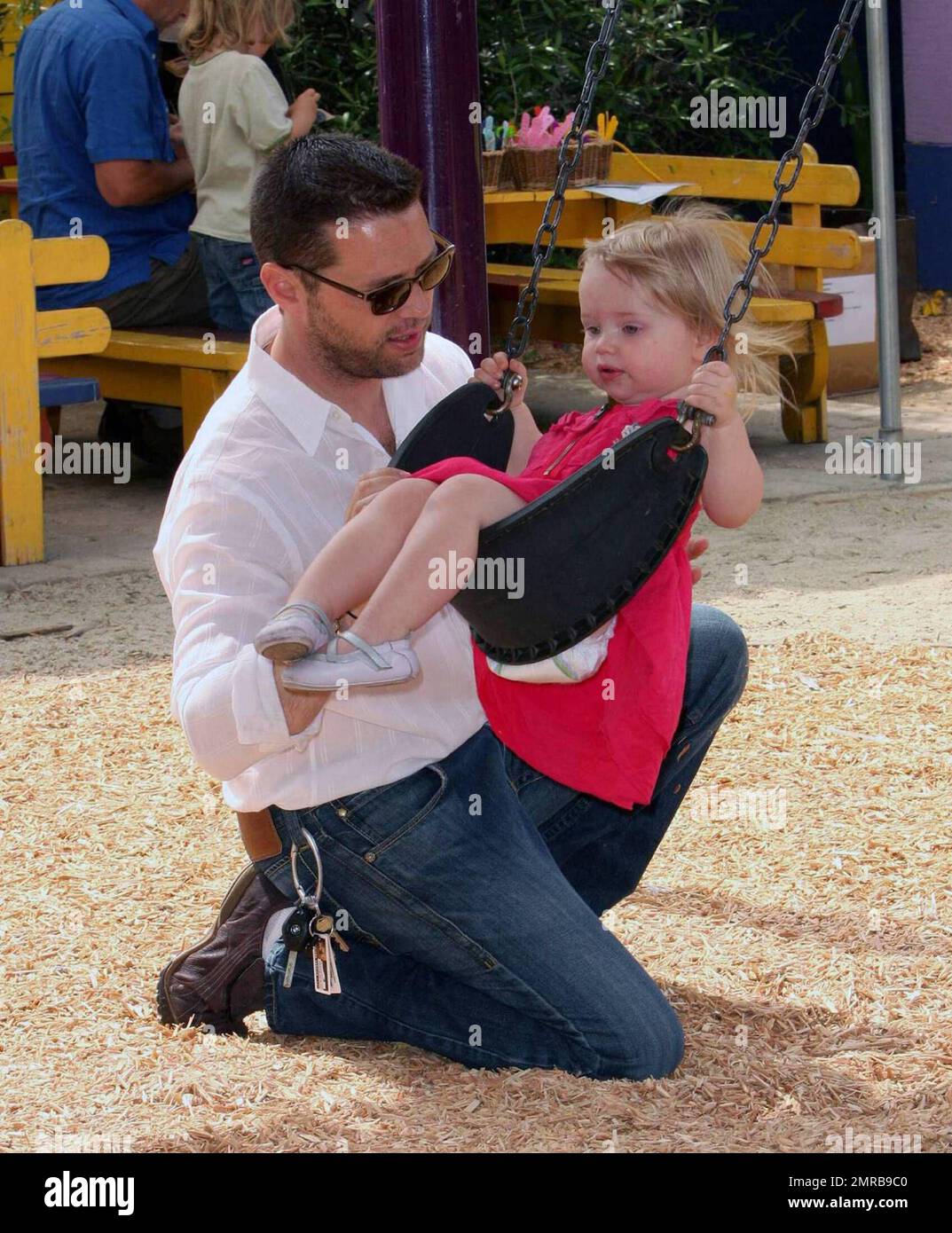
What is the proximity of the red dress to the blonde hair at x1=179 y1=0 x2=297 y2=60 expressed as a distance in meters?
3.92

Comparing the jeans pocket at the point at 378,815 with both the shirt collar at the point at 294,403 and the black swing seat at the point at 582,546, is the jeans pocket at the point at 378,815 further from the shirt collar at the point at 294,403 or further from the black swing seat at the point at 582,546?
the shirt collar at the point at 294,403

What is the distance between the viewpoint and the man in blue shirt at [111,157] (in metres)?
6.29

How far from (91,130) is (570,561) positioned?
4.36 metres

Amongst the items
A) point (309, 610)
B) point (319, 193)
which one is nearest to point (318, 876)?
point (309, 610)

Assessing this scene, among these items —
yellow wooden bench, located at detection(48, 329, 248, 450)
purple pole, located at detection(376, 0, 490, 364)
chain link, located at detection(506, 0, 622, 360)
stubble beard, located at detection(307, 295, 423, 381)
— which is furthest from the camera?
yellow wooden bench, located at detection(48, 329, 248, 450)

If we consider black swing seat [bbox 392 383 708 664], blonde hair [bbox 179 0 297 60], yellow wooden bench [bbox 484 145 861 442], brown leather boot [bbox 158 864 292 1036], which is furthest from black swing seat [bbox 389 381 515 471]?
yellow wooden bench [bbox 484 145 861 442]

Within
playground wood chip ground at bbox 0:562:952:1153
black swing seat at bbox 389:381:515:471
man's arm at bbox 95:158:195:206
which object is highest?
man's arm at bbox 95:158:195:206

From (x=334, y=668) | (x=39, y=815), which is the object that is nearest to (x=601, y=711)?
Result: (x=334, y=668)

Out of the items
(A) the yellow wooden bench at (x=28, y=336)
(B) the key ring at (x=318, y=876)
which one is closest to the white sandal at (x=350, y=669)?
(B) the key ring at (x=318, y=876)

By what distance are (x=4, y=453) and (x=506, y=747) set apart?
3192 mm

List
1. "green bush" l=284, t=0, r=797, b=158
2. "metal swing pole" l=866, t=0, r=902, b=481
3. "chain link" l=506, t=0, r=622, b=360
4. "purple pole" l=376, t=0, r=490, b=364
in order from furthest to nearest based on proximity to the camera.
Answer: "green bush" l=284, t=0, r=797, b=158
"metal swing pole" l=866, t=0, r=902, b=481
"purple pole" l=376, t=0, r=490, b=364
"chain link" l=506, t=0, r=622, b=360

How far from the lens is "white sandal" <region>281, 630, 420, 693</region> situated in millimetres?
2439

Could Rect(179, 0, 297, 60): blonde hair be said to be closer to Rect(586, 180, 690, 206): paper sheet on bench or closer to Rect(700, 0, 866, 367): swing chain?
Rect(586, 180, 690, 206): paper sheet on bench
